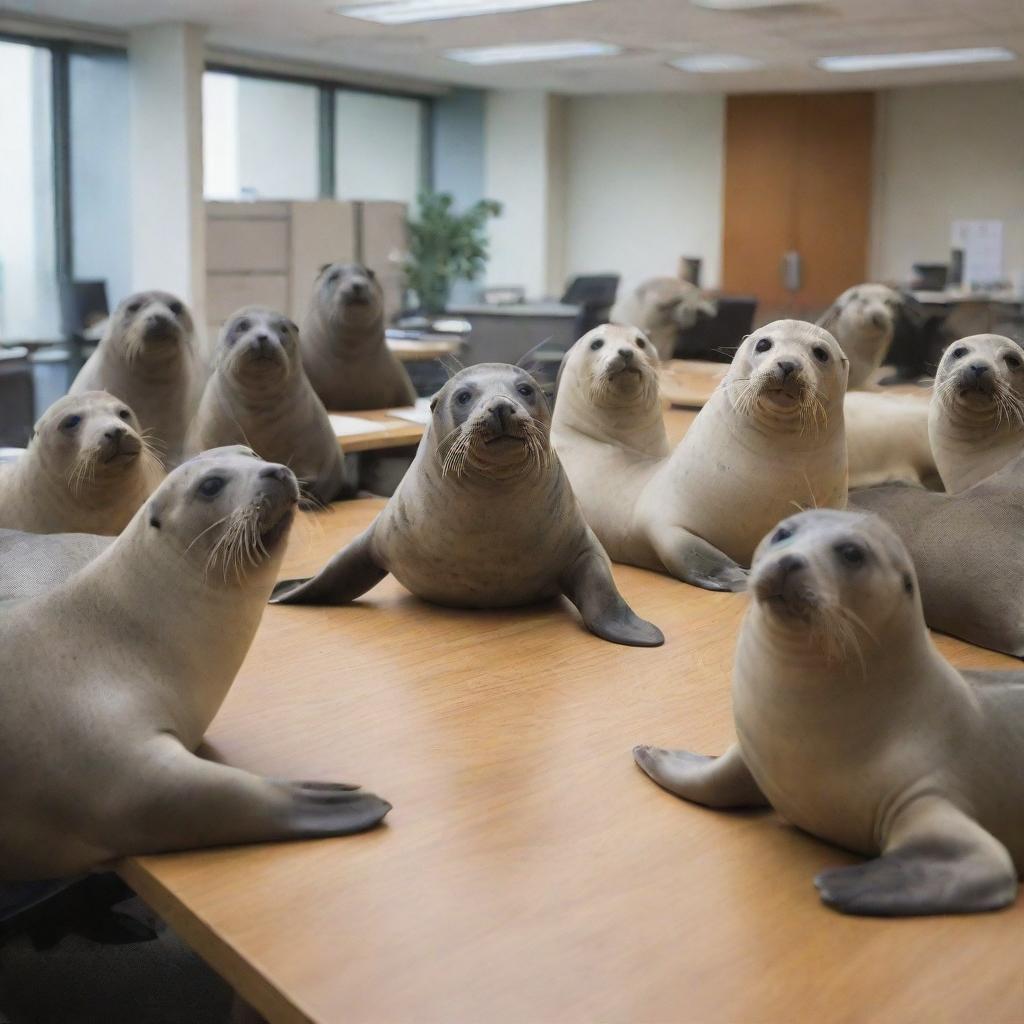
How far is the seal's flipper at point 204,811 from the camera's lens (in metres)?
1.73

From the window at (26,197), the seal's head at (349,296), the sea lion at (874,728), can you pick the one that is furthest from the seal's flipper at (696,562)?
the window at (26,197)

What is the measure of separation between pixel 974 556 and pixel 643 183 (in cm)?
1361

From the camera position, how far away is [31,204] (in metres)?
11.3

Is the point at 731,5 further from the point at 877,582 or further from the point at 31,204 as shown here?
the point at 877,582

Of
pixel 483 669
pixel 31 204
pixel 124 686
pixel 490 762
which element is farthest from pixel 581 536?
pixel 31 204

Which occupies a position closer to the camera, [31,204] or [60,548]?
[60,548]

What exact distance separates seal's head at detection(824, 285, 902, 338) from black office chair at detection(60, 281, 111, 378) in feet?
24.4

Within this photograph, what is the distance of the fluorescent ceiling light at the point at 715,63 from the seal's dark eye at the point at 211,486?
11.3 meters

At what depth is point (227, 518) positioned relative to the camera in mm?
1889

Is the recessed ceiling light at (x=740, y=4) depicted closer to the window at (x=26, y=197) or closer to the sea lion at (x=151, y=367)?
the window at (x=26, y=197)

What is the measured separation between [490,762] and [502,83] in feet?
44.9

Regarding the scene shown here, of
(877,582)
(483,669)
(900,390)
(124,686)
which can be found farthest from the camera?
(900,390)

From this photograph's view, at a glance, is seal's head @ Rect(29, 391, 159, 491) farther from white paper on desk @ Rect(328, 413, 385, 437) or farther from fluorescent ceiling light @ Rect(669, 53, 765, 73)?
fluorescent ceiling light @ Rect(669, 53, 765, 73)

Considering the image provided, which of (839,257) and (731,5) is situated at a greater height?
(731,5)
